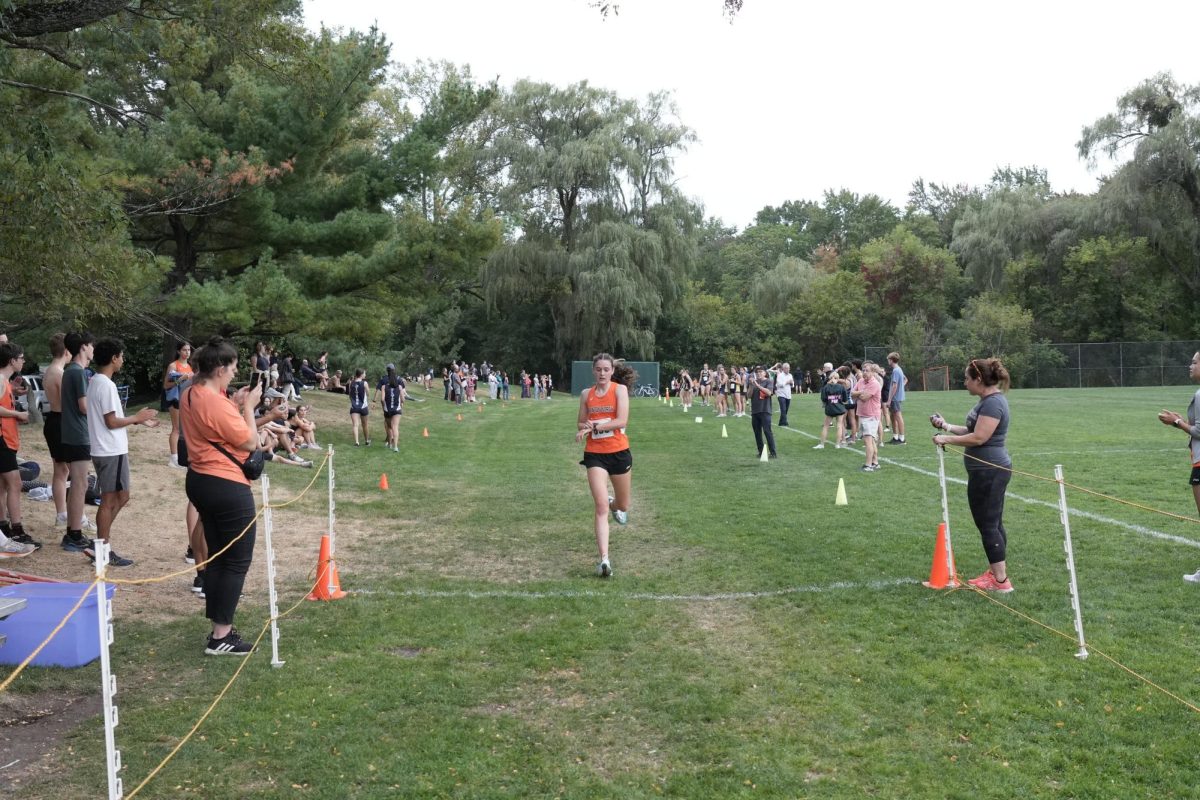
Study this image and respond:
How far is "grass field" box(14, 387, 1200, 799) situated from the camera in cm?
412

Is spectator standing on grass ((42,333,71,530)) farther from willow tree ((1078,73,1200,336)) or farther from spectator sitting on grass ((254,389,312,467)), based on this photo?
willow tree ((1078,73,1200,336))

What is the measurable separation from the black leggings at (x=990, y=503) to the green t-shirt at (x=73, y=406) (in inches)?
284

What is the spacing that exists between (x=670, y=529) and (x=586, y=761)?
5.94 meters

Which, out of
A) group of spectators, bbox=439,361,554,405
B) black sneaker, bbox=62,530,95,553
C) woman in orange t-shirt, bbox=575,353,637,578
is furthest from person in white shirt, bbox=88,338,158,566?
group of spectators, bbox=439,361,554,405

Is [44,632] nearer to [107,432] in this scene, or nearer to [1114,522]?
[107,432]

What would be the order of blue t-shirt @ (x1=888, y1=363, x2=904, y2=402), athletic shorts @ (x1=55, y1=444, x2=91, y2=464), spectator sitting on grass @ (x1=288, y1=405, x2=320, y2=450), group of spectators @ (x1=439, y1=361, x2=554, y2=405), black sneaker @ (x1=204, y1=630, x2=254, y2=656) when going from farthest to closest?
group of spectators @ (x1=439, y1=361, x2=554, y2=405)
spectator sitting on grass @ (x1=288, y1=405, x2=320, y2=450)
blue t-shirt @ (x1=888, y1=363, x2=904, y2=402)
athletic shorts @ (x1=55, y1=444, x2=91, y2=464)
black sneaker @ (x1=204, y1=630, x2=254, y2=656)

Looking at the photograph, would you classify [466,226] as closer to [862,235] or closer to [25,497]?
[25,497]

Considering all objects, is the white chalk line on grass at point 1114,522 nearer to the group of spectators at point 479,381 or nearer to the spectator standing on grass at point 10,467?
the spectator standing on grass at point 10,467

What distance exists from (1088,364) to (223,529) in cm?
5243

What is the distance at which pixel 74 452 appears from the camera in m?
8.11

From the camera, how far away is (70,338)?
7852 mm

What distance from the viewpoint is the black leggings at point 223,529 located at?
562cm

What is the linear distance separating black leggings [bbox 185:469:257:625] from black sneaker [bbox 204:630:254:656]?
0.11 m

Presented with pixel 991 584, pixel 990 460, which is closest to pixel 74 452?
pixel 990 460
